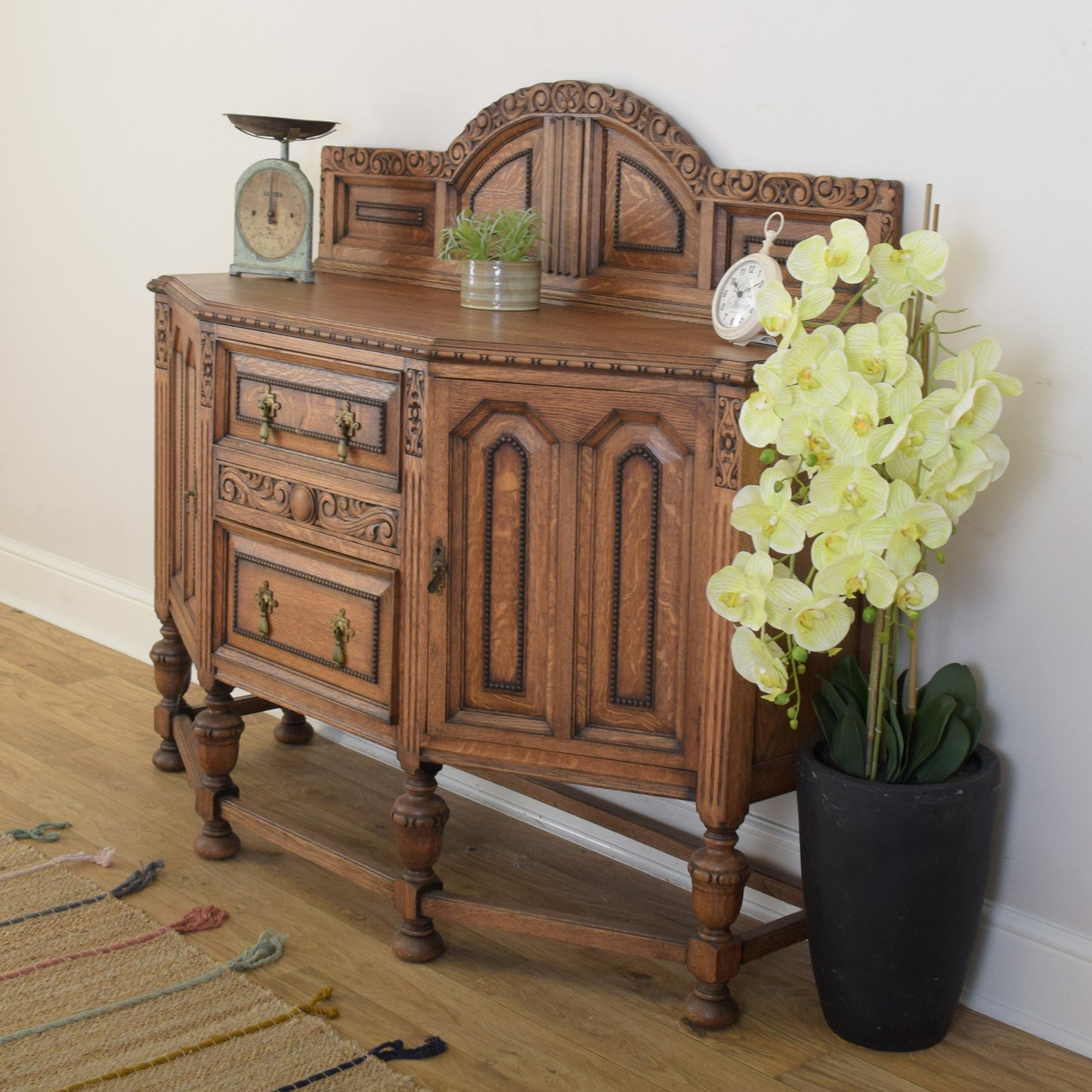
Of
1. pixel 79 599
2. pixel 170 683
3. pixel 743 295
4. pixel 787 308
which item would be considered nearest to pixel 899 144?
pixel 743 295

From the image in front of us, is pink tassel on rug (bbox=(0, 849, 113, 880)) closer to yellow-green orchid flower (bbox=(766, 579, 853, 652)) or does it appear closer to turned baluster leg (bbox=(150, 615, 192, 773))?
turned baluster leg (bbox=(150, 615, 192, 773))

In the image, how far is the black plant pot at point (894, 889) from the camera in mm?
1859

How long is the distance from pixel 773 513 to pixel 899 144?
0.62m

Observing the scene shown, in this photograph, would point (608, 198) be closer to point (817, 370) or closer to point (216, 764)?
point (817, 370)

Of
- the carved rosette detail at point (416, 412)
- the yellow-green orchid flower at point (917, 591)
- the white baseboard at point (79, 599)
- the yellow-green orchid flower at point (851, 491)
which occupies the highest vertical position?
the carved rosette detail at point (416, 412)

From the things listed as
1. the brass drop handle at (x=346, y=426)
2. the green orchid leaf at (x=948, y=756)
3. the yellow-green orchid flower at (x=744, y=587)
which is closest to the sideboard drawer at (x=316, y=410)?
the brass drop handle at (x=346, y=426)

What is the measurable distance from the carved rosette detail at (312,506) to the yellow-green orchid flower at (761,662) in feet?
1.79

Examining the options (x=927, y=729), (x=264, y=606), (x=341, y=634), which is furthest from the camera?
(x=264, y=606)

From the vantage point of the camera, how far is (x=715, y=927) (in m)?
2.00

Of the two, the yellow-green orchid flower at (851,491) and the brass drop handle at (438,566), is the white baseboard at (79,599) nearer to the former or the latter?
the brass drop handle at (438,566)

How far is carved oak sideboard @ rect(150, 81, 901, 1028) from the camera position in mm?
1929

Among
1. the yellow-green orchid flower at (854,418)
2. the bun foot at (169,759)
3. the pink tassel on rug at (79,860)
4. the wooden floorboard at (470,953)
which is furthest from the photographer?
the bun foot at (169,759)

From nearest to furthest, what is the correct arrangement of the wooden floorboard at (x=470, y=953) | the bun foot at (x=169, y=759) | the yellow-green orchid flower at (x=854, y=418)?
1. the yellow-green orchid flower at (x=854, y=418)
2. the wooden floorboard at (x=470, y=953)
3. the bun foot at (x=169, y=759)

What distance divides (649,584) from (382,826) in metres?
0.95
